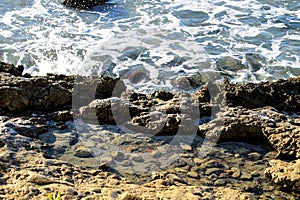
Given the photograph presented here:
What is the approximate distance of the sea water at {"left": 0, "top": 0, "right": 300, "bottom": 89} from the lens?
26.3 ft

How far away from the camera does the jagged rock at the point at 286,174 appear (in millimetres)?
3637

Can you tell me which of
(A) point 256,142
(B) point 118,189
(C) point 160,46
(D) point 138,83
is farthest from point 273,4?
(B) point 118,189

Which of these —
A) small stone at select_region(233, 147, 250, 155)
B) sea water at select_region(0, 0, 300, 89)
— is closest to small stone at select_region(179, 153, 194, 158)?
small stone at select_region(233, 147, 250, 155)

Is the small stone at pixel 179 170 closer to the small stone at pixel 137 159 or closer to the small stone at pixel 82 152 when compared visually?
the small stone at pixel 137 159

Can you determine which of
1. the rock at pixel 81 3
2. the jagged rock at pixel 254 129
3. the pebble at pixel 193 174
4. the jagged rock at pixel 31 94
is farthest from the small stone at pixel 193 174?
the rock at pixel 81 3

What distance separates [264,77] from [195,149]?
3957 millimetres

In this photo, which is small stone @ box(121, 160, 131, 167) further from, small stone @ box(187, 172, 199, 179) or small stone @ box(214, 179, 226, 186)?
small stone @ box(214, 179, 226, 186)

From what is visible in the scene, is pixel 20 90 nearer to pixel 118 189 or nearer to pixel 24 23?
pixel 118 189

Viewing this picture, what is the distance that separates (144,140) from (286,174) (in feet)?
4.82

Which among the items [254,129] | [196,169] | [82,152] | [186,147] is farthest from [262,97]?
[82,152]

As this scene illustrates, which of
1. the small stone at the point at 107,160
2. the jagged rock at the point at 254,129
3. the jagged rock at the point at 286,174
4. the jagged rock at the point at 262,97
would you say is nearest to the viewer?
the jagged rock at the point at 286,174

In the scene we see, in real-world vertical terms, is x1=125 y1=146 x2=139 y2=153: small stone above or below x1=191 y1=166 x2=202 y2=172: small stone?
above

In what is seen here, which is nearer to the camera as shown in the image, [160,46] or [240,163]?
[240,163]

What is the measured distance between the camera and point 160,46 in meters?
9.09
